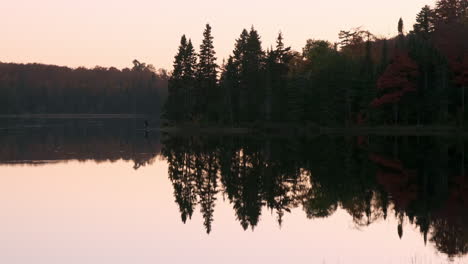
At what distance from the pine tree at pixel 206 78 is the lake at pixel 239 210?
2009 inches

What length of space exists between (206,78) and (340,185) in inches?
2791

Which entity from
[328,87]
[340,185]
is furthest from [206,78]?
[340,185]

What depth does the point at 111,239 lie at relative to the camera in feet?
69.2

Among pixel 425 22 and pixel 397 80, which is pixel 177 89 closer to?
pixel 397 80

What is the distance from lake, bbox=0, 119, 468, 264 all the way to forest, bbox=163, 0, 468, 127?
37.9 m

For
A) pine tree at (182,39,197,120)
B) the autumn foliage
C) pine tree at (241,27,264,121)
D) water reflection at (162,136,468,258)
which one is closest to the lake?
water reflection at (162,136,468,258)

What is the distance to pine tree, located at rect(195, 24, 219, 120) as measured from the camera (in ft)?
324

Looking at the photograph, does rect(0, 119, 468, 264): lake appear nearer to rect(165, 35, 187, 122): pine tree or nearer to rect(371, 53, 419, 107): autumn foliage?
rect(371, 53, 419, 107): autumn foliage

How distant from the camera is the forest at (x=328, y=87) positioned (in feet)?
276

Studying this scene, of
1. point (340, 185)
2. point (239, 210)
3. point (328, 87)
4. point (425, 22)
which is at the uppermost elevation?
point (425, 22)

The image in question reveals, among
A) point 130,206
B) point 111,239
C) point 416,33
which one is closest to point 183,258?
point 111,239

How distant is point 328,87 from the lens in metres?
89.1

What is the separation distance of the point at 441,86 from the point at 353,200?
2383 inches

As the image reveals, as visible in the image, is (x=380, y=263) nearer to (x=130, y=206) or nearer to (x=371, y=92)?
(x=130, y=206)
